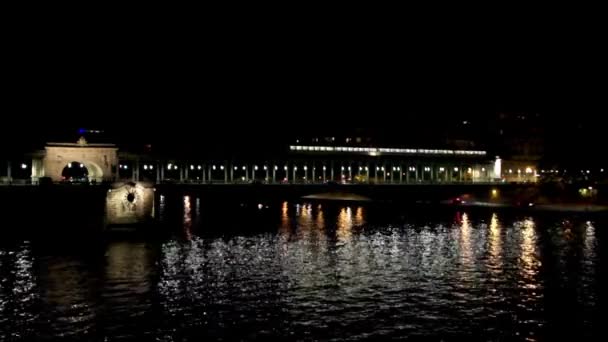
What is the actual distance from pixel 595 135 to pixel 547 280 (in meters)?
124

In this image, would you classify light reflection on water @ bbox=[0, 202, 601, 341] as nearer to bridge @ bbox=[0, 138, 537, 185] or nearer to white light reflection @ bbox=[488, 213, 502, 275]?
white light reflection @ bbox=[488, 213, 502, 275]

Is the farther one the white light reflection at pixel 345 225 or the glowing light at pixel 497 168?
the glowing light at pixel 497 168

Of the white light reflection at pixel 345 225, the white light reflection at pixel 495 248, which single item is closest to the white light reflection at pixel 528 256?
the white light reflection at pixel 495 248

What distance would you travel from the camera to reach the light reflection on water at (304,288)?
24891 mm

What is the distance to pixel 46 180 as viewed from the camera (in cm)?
7181

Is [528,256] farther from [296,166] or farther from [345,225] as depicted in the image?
[296,166]

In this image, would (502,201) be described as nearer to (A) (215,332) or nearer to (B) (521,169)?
(B) (521,169)

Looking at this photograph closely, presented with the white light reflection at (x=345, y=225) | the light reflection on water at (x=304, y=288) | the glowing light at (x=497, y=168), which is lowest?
the light reflection on water at (x=304, y=288)

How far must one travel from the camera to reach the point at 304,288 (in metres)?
32.0

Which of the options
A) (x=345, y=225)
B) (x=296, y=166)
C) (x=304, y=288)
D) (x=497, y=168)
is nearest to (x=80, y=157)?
(x=345, y=225)

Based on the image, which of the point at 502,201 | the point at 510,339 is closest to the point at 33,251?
the point at 510,339

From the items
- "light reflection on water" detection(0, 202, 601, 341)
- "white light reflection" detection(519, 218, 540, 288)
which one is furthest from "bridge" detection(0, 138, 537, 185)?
"white light reflection" detection(519, 218, 540, 288)

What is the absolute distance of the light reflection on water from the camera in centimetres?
2489

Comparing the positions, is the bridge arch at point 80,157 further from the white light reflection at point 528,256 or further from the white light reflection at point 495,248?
the white light reflection at point 528,256
